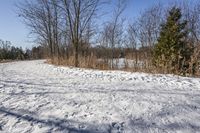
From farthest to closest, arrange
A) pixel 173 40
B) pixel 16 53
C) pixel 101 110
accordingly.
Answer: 1. pixel 16 53
2. pixel 173 40
3. pixel 101 110

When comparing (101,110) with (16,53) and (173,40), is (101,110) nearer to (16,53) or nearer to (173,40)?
(173,40)

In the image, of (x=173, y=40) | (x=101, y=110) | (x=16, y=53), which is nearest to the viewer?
(x=101, y=110)

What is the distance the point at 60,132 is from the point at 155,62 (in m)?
7.18

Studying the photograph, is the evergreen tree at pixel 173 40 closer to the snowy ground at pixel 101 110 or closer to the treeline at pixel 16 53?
the snowy ground at pixel 101 110

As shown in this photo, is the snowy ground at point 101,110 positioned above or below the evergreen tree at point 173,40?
below

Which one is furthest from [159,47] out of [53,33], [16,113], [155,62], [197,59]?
[53,33]

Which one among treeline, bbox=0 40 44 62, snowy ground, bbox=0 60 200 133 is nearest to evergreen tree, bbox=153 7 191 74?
snowy ground, bbox=0 60 200 133

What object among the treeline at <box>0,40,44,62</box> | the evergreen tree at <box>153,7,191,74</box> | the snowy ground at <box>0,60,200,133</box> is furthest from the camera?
the treeline at <box>0,40,44,62</box>

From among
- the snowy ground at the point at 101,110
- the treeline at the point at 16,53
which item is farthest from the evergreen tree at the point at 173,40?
the treeline at the point at 16,53

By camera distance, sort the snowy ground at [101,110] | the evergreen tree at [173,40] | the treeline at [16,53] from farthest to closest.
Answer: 1. the treeline at [16,53]
2. the evergreen tree at [173,40]
3. the snowy ground at [101,110]

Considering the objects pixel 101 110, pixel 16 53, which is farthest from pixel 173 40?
pixel 16 53

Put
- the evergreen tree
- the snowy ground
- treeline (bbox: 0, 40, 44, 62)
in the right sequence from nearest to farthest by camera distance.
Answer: the snowy ground → the evergreen tree → treeline (bbox: 0, 40, 44, 62)

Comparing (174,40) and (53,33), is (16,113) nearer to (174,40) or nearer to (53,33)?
(174,40)

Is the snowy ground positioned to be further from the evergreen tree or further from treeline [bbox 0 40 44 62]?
treeline [bbox 0 40 44 62]
